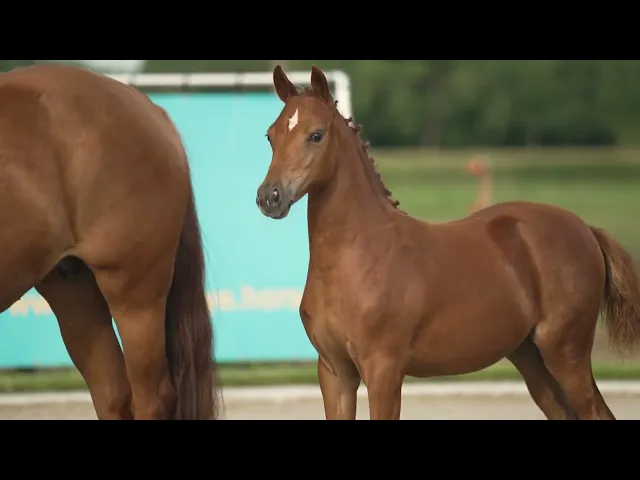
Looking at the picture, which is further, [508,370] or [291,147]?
[508,370]

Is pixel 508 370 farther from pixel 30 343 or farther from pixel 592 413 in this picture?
pixel 30 343

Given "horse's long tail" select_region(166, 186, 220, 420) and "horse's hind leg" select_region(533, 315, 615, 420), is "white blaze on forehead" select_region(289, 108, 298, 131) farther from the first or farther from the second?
"horse's hind leg" select_region(533, 315, 615, 420)

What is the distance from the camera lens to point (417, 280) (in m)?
1.74

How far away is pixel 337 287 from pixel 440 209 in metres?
3.48

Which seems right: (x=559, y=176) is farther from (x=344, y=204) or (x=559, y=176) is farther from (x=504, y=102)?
(x=344, y=204)

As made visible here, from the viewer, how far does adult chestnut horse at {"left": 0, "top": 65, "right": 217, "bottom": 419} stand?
1683 mm

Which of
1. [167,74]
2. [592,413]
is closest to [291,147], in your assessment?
[592,413]

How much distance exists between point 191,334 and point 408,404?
1626 mm

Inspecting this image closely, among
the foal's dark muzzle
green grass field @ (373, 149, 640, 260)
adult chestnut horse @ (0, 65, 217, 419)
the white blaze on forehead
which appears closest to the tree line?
green grass field @ (373, 149, 640, 260)

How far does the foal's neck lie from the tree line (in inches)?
105

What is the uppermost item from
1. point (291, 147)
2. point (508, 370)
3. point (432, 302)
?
point (291, 147)

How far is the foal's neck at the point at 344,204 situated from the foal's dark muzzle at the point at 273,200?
0.18 meters

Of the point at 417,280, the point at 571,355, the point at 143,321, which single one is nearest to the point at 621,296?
the point at 571,355

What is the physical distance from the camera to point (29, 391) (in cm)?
354
